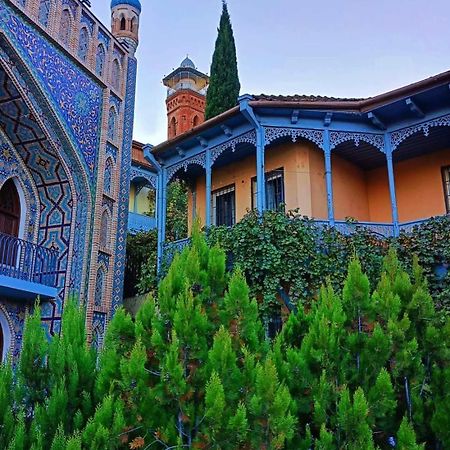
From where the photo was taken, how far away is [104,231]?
515 inches

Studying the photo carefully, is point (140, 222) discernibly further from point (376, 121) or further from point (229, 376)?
point (229, 376)

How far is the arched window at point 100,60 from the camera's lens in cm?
1331

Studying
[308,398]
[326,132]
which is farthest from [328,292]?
[326,132]

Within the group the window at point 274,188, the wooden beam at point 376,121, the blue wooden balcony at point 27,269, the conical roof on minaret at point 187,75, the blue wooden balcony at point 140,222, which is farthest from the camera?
the conical roof on minaret at point 187,75

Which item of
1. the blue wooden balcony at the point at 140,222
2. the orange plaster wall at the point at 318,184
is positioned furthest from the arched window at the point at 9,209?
the orange plaster wall at the point at 318,184

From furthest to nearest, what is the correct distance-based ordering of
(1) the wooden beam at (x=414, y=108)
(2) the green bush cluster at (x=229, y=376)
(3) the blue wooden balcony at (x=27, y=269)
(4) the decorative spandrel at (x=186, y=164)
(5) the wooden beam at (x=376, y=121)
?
1. (4) the decorative spandrel at (x=186, y=164)
2. (5) the wooden beam at (x=376, y=121)
3. (3) the blue wooden balcony at (x=27, y=269)
4. (1) the wooden beam at (x=414, y=108)
5. (2) the green bush cluster at (x=229, y=376)

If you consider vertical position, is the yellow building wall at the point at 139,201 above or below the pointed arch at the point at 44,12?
below

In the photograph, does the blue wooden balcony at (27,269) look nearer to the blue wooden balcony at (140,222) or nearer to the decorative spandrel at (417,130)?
the blue wooden balcony at (140,222)

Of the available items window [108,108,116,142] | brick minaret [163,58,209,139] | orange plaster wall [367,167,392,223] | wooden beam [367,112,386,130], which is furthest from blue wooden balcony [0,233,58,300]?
brick minaret [163,58,209,139]

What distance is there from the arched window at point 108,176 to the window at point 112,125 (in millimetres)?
576

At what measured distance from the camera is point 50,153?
1214 cm

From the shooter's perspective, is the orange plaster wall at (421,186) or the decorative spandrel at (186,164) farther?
the decorative spandrel at (186,164)

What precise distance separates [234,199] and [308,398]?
9.72 meters

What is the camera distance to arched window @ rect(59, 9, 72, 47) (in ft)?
40.0
